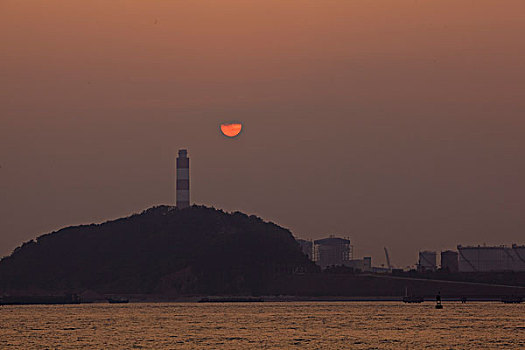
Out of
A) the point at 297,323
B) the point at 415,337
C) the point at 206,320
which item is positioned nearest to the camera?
the point at 415,337

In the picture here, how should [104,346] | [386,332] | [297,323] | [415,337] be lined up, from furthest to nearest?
[297,323] → [386,332] → [415,337] → [104,346]

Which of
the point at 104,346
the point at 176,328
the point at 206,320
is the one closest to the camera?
the point at 104,346

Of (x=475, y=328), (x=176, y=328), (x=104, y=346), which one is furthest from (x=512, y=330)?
(x=104, y=346)

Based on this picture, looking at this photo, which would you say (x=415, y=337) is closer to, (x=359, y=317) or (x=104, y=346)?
(x=104, y=346)

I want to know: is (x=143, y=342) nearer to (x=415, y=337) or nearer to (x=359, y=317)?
(x=415, y=337)

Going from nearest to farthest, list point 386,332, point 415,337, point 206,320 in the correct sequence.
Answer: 1. point 415,337
2. point 386,332
3. point 206,320

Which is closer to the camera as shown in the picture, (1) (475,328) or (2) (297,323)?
(1) (475,328)

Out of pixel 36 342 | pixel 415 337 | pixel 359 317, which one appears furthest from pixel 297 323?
pixel 36 342

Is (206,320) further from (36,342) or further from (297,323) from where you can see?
(36,342)

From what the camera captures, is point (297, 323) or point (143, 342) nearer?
point (143, 342)
